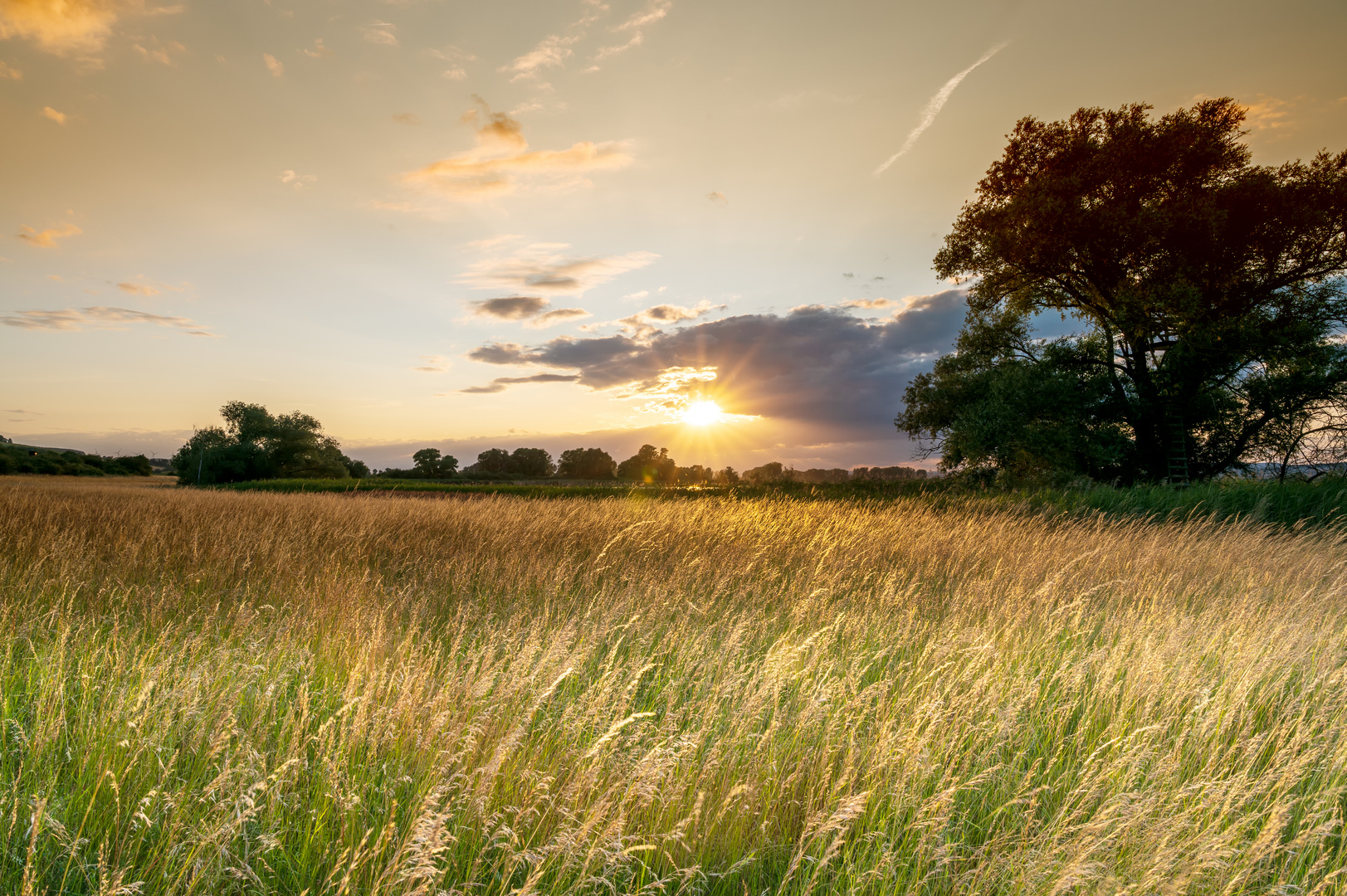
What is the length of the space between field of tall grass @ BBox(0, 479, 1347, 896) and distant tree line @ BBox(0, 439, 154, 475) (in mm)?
80005

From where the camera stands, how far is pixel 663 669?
15.8 ft

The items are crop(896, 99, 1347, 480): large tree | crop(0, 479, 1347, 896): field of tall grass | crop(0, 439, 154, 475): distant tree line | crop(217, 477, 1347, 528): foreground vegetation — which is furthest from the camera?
crop(0, 439, 154, 475): distant tree line

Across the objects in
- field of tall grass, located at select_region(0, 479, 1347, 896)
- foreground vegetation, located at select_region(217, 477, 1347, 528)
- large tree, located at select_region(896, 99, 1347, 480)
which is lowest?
field of tall grass, located at select_region(0, 479, 1347, 896)

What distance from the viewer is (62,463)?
69188 mm

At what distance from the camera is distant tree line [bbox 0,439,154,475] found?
63844 millimetres

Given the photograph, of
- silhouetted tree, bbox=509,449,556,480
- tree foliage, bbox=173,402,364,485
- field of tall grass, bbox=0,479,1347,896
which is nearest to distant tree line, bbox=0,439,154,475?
tree foliage, bbox=173,402,364,485

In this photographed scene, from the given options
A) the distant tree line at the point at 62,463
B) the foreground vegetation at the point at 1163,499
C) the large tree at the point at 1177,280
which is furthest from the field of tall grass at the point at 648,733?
the distant tree line at the point at 62,463

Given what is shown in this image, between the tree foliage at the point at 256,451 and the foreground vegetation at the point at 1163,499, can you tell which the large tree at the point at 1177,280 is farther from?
the tree foliage at the point at 256,451

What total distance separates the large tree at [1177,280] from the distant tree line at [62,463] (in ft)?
280

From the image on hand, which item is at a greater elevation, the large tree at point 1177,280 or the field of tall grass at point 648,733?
the large tree at point 1177,280

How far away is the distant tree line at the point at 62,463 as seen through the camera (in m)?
63.8

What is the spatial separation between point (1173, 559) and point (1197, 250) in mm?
19067

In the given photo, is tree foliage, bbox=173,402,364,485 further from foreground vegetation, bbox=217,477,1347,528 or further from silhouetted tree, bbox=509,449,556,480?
foreground vegetation, bbox=217,477,1347,528

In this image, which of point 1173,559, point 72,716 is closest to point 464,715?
point 72,716
